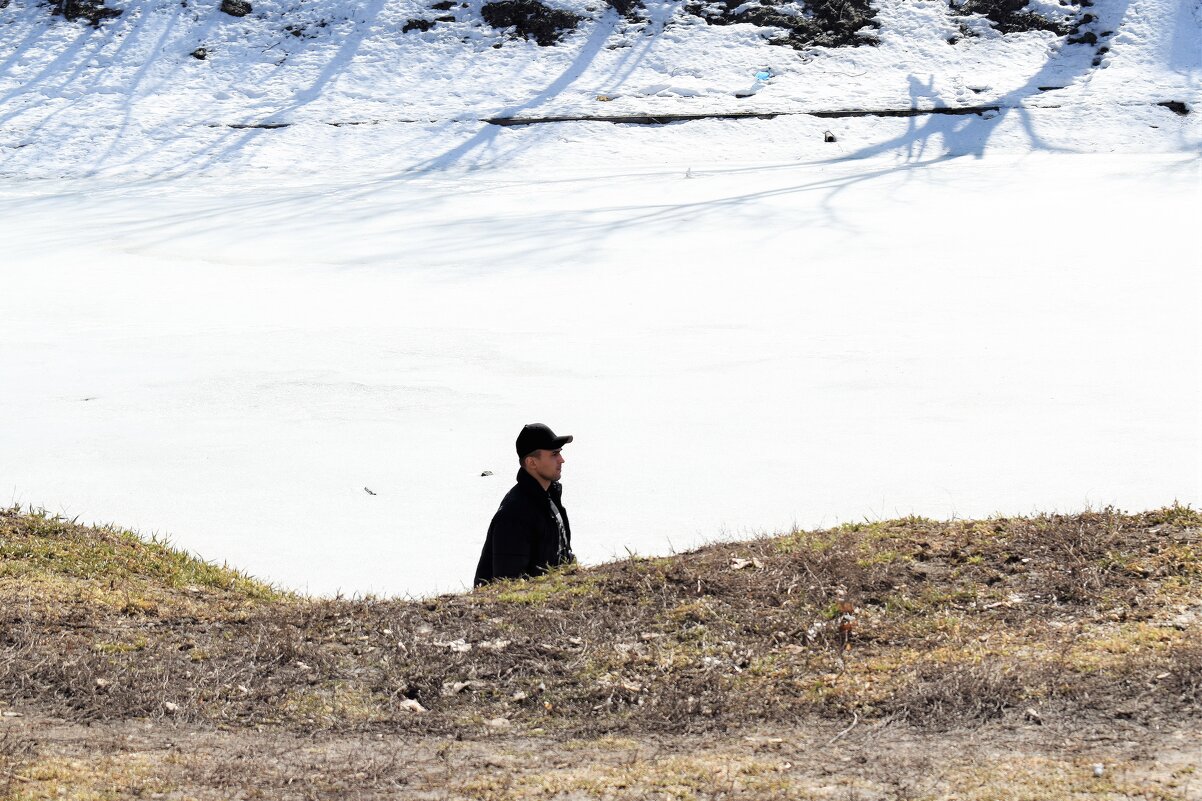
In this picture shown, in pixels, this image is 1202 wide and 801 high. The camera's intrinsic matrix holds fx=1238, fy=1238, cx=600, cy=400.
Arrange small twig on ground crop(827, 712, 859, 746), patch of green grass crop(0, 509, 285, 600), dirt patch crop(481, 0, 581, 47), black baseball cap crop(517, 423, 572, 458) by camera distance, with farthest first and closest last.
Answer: dirt patch crop(481, 0, 581, 47)
patch of green grass crop(0, 509, 285, 600)
black baseball cap crop(517, 423, 572, 458)
small twig on ground crop(827, 712, 859, 746)

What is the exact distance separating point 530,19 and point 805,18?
514 centimetres

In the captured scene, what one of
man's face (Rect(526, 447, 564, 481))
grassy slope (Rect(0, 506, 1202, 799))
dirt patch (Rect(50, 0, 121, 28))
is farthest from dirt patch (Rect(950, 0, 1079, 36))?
man's face (Rect(526, 447, 564, 481))

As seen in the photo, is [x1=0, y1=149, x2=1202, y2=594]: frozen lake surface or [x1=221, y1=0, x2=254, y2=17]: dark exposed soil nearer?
[x1=0, y1=149, x2=1202, y2=594]: frozen lake surface

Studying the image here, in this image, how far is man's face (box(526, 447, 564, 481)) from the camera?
226 inches

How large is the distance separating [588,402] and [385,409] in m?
1.55

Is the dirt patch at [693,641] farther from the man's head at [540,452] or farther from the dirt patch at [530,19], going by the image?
the dirt patch at [530,19]

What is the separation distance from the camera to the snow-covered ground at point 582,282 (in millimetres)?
7883

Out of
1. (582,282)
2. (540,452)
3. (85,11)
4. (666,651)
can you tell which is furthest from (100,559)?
(85,11)

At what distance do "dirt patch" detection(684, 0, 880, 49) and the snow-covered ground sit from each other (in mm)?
447

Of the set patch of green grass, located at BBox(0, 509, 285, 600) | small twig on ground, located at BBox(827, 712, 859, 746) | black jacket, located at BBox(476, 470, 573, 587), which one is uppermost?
small twig on ground, located at BBox(827, 712, 859, 746)

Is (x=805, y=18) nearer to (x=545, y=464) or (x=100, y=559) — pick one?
(x=545, y=464)

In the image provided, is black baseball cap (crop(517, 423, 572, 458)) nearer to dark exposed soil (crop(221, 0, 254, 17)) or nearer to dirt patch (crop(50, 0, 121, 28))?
dark exposed soil (crop(221, 0, 254, 17))

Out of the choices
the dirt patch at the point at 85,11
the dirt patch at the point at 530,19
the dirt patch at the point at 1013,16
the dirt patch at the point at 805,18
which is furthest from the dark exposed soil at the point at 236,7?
the dirt patch at the point at 1013,16

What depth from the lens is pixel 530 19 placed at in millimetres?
23391
